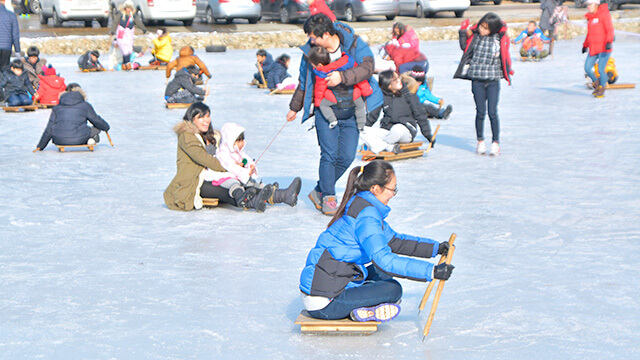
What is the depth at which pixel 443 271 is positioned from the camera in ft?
13.2

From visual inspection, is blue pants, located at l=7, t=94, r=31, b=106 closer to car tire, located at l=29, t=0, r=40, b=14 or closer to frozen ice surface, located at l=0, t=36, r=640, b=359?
frozen ice surface, located at l=0, t=36, r=640, b=359

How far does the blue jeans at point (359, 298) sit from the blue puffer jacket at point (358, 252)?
0.05 m

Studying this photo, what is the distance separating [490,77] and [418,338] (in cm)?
533

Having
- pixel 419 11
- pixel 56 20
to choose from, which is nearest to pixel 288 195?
pixel 56 20

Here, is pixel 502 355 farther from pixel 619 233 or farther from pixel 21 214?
pixel 21 214

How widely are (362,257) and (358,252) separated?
0.06 meters

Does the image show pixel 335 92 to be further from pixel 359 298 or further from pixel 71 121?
pixel 71 121

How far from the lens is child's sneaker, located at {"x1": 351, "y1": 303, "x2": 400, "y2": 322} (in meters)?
4.37

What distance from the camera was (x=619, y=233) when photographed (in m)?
6.33

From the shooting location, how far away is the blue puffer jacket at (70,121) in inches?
396

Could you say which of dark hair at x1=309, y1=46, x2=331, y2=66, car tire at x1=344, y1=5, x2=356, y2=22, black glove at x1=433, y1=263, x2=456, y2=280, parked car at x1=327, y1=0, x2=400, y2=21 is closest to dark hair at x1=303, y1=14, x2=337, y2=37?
dark hair at x1=309, y1=46, x2=331, y2=66

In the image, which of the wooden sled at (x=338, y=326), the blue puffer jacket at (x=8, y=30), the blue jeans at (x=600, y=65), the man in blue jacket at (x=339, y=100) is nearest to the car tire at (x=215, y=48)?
the blue puffer jacket at (x=8, y=30)

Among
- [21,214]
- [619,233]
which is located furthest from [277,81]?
[619,233]

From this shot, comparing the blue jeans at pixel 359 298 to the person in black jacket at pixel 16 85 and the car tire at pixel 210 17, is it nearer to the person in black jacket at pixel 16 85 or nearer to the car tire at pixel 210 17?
the person in black jacket at pixel 16 85
